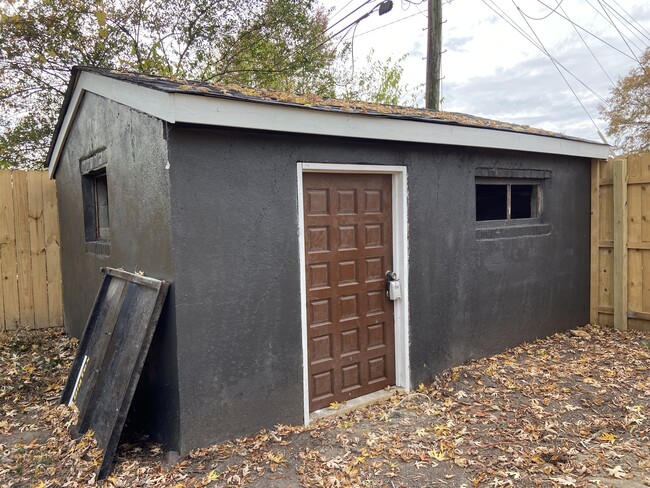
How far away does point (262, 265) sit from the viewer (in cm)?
354

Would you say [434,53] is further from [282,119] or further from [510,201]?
[282,119]

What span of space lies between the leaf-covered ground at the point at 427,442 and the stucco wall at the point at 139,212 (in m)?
0.45

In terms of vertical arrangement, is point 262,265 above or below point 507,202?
below

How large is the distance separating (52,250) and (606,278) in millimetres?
7992

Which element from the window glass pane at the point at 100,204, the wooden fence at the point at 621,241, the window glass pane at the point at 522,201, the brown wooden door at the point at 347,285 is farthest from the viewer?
the wooden fence at the point at 621,241

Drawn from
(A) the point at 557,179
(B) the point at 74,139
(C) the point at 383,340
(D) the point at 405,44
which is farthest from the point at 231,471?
(D) the point at 405,44

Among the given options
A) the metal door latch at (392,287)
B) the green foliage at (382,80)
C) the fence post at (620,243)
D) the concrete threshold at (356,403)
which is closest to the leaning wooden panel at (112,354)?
the concrete threshold at (356,403)

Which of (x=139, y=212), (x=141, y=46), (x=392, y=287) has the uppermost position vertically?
(x=141, y=46)

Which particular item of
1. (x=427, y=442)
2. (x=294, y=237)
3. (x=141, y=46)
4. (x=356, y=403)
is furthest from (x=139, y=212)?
(x=141, y=46)

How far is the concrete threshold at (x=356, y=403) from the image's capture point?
396cm

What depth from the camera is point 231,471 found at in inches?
121

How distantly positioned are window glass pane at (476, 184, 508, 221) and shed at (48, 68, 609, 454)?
0.03 metres

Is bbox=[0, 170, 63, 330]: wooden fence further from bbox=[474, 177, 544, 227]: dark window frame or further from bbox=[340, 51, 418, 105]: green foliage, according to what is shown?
bbox=[340, 51, 418, 105]: green foliage

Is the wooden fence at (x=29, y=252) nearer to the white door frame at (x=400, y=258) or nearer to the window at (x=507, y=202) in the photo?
the white door frame at (x=400, y=258)
